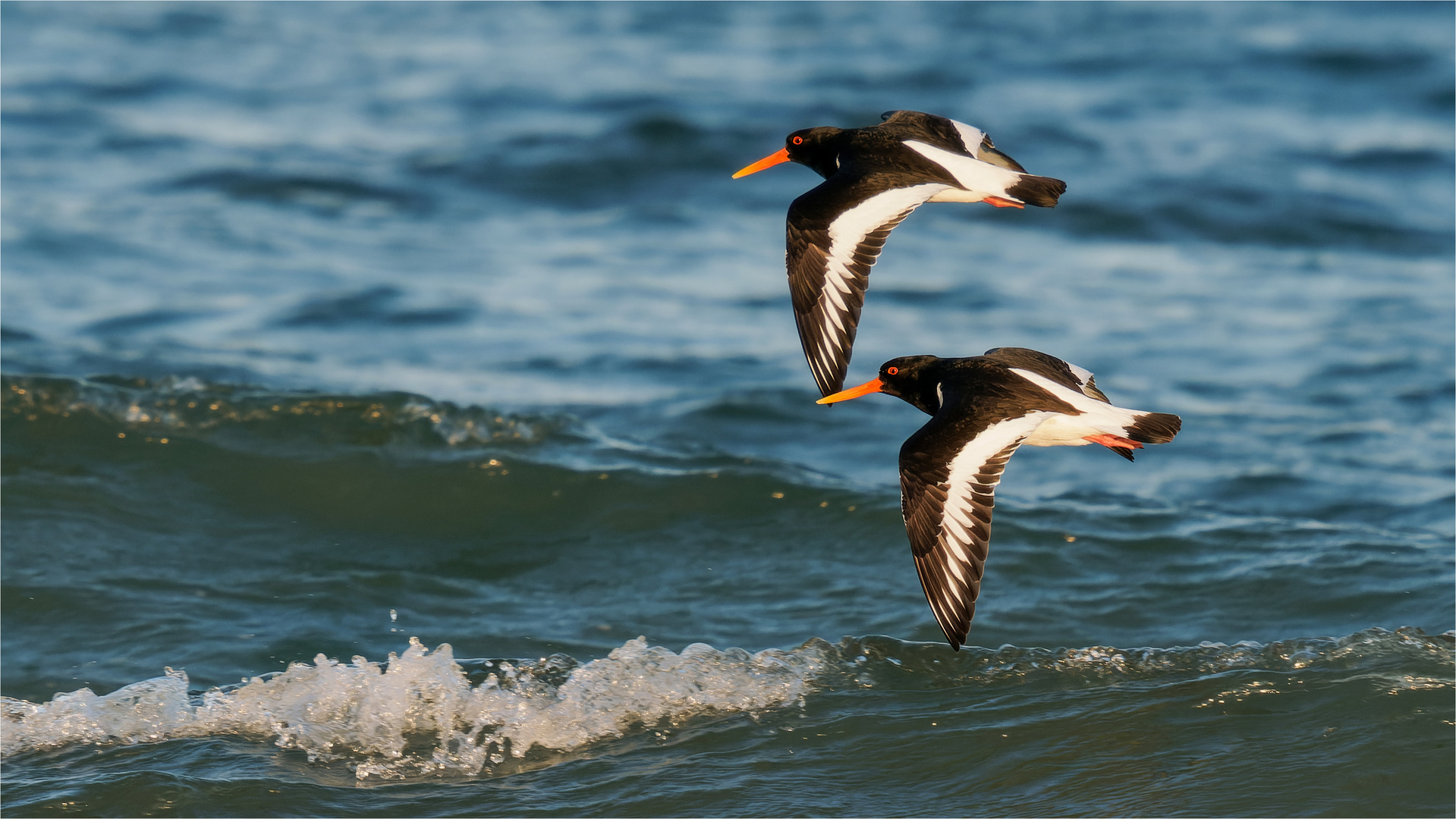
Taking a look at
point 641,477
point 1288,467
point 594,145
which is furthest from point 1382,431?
point 594,145

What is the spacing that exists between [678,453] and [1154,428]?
3869mm

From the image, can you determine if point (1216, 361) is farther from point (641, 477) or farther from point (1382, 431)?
point (641, 477)

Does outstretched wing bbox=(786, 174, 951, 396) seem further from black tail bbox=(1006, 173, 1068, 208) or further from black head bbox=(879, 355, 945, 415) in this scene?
black head bbox=(879, 355, 945, 415)

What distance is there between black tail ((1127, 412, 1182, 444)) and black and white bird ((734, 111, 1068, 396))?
2.65 feet

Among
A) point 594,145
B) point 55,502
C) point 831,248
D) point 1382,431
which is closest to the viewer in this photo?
point 831,248

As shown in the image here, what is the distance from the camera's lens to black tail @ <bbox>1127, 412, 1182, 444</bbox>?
4.96 m

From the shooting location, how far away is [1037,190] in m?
5.18

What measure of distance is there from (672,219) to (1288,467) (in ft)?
21.2

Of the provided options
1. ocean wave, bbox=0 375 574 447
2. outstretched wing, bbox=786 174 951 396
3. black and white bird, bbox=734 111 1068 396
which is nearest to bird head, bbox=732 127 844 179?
black and white bird, bbox=734 111 1068 396

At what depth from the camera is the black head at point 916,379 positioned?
5469 millimetres

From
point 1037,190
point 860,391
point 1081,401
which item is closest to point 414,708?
point 860,391

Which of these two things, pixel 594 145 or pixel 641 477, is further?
pixel 594 145

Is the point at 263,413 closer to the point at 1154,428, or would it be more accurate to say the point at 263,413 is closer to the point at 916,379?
the point at 916,379

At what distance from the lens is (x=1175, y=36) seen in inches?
781
